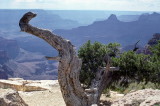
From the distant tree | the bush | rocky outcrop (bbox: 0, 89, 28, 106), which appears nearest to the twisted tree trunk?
rocky outcrop (bbox: 0, 89, 28, 106)

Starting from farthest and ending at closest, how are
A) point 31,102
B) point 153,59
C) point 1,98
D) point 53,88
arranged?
point 53,88 < point 153,59 < point 31,102 < point 1,98

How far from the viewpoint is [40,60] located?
6836 inches

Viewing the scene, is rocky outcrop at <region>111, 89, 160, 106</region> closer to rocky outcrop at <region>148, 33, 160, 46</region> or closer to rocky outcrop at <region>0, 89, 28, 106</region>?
rocky outcrop at <region>0, 89, 28, 106</region>

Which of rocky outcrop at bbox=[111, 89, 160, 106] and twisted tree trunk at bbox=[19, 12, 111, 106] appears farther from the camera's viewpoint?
twisted tree trunk at bbox=[19, 12, 111, 106]

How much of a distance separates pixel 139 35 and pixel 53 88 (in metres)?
175

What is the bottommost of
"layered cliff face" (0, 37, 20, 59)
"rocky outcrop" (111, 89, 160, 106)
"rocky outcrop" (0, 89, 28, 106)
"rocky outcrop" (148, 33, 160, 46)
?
"layered cliff face" (0, 37, 20, 59)

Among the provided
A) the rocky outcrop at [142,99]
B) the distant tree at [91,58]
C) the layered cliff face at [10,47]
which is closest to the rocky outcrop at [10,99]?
the rocky outcrop at [142,99]

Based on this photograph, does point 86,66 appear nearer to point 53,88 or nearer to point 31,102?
point 31,102

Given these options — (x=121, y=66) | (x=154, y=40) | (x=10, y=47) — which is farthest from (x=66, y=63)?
(x=10, y=47)

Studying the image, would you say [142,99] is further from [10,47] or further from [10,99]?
[10,47]

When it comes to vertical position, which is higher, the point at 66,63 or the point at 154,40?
the point at 66,63

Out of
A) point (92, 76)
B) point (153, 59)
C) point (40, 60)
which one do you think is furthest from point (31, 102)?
point (40, 60)

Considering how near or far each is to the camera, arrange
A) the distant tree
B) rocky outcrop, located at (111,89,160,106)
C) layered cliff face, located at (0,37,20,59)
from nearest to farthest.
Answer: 1. rocky outcrop, located at (111,89,160,106)
2. the distant tree
3. layered cliff face, located at (0,37,20,59)

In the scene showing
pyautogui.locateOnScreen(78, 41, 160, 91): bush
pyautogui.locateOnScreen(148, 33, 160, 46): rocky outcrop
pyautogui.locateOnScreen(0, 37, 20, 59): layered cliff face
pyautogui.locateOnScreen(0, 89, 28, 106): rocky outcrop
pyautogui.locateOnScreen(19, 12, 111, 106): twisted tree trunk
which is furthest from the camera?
pyautogui.locateOnScreen(0, 37, 20, 59): layered cliff face
